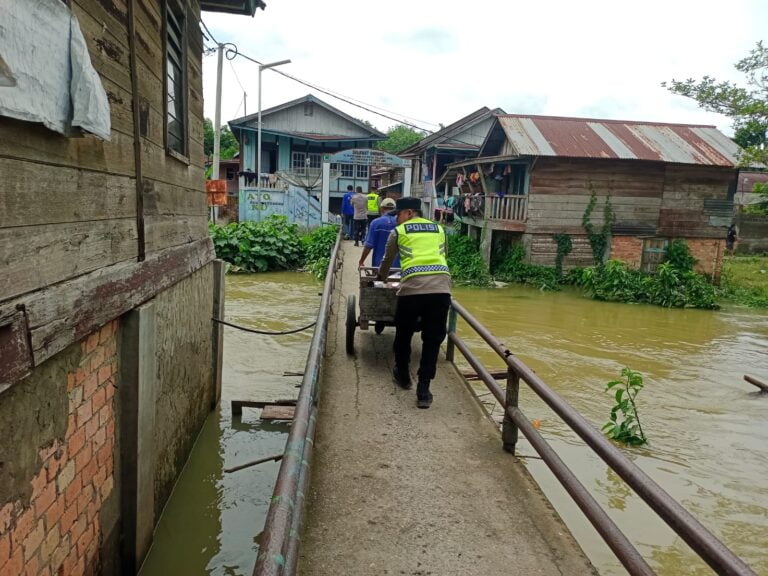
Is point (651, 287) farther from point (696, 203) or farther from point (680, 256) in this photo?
point (696, 203)

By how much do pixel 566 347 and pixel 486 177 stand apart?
10.6 m

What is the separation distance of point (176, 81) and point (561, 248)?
14.5 metres

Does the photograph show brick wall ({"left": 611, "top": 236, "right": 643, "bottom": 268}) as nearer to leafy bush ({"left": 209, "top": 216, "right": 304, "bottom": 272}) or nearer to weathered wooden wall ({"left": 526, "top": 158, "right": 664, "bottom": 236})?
weathered wooden wall ({"left": 526, "top": 158, "right": 664, "bottom": 236})

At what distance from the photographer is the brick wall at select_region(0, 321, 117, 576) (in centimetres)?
243

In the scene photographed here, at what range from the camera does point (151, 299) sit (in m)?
4.02

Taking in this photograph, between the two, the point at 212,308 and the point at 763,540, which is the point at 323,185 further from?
the point at 763,540

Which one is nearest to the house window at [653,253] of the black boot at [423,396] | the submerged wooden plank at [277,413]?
the submerged wooden plank at [277,413]

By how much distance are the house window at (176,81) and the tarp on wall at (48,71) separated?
8.32ft

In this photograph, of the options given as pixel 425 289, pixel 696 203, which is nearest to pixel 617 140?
pixel 696 203

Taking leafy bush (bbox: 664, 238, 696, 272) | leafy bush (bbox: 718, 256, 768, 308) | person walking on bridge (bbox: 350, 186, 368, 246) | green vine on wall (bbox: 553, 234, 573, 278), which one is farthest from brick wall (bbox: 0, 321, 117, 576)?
leafy bush (bbox: 664, 238, 696, 272)

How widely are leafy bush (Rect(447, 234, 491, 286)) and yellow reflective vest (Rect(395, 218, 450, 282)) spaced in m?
12.7

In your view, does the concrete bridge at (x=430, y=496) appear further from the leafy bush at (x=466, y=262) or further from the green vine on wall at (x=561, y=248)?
the green vine on wall at (x=561, y=248)

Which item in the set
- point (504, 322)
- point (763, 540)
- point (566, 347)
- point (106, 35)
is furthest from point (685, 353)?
point (106, 35)

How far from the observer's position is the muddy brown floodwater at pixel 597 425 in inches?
180
